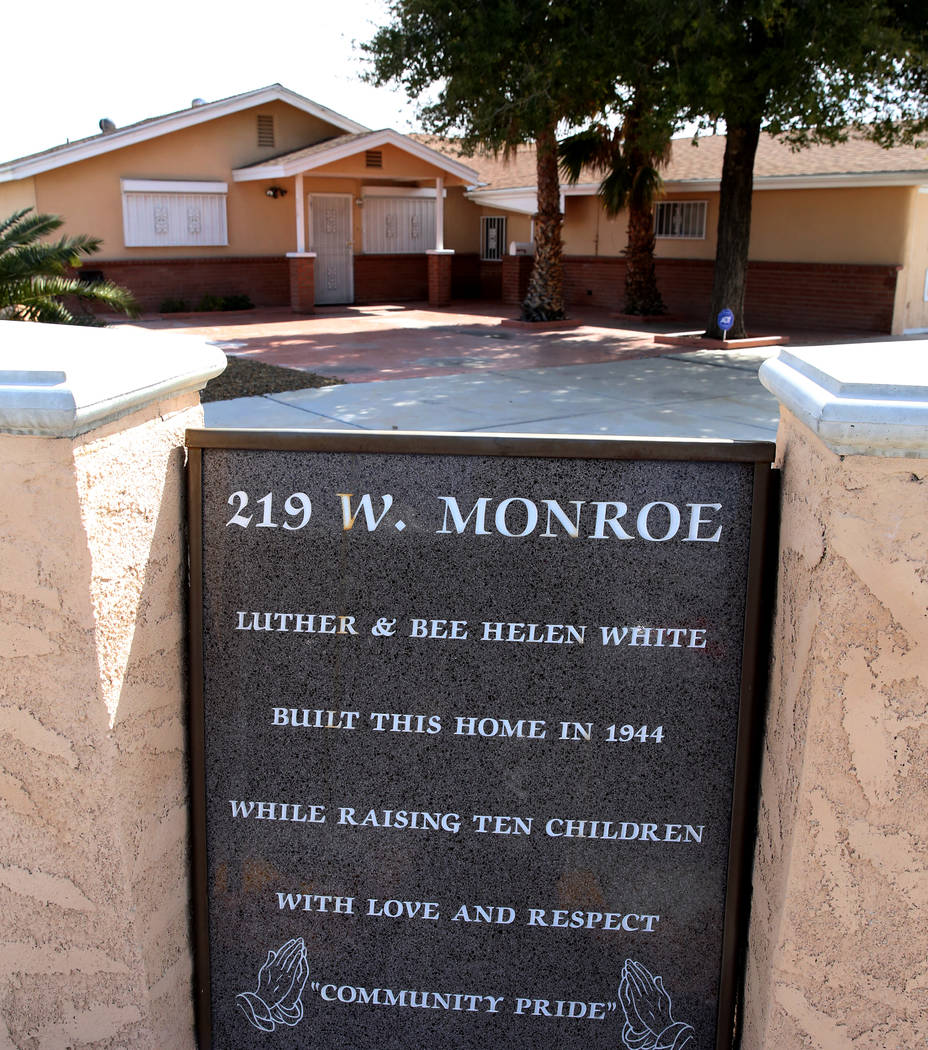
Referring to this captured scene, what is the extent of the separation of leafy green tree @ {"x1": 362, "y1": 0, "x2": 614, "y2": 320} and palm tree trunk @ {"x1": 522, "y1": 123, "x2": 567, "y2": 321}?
75.4 inches

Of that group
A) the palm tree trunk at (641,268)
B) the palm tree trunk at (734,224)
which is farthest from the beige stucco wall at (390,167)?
the palm tree trunk at (734,224)

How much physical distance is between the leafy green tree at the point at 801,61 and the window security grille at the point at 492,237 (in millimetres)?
12769

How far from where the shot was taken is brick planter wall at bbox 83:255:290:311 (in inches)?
886

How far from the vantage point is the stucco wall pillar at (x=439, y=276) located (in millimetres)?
25453

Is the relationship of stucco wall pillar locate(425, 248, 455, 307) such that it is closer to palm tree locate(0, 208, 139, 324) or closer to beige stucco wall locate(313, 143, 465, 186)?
beige stucco wall locate(313, 143, 465, 186)

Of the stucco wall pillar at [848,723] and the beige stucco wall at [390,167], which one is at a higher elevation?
the beige stucco wall at [390,167]

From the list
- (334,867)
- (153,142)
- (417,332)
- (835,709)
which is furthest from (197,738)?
(153,142)

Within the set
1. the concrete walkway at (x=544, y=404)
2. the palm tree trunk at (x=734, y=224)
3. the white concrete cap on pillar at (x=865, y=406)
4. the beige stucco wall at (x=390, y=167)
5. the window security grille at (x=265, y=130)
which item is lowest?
the concrete walkway at (x=544, y=404)

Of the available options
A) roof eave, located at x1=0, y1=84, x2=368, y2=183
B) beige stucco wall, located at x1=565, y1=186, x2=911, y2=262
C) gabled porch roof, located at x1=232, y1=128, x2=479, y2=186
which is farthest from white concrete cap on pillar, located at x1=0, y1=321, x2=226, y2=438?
gabled porch roof, located at x1=232, y1=128, x2=479, y2=186

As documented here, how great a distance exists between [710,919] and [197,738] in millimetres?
1232

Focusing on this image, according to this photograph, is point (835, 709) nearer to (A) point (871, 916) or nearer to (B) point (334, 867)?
(A) point (871, 916)

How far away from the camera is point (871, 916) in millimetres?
2066

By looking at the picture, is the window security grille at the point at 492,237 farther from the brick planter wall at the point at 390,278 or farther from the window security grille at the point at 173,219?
the window security grille at the point at 173,219

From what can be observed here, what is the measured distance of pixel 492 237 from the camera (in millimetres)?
28453
